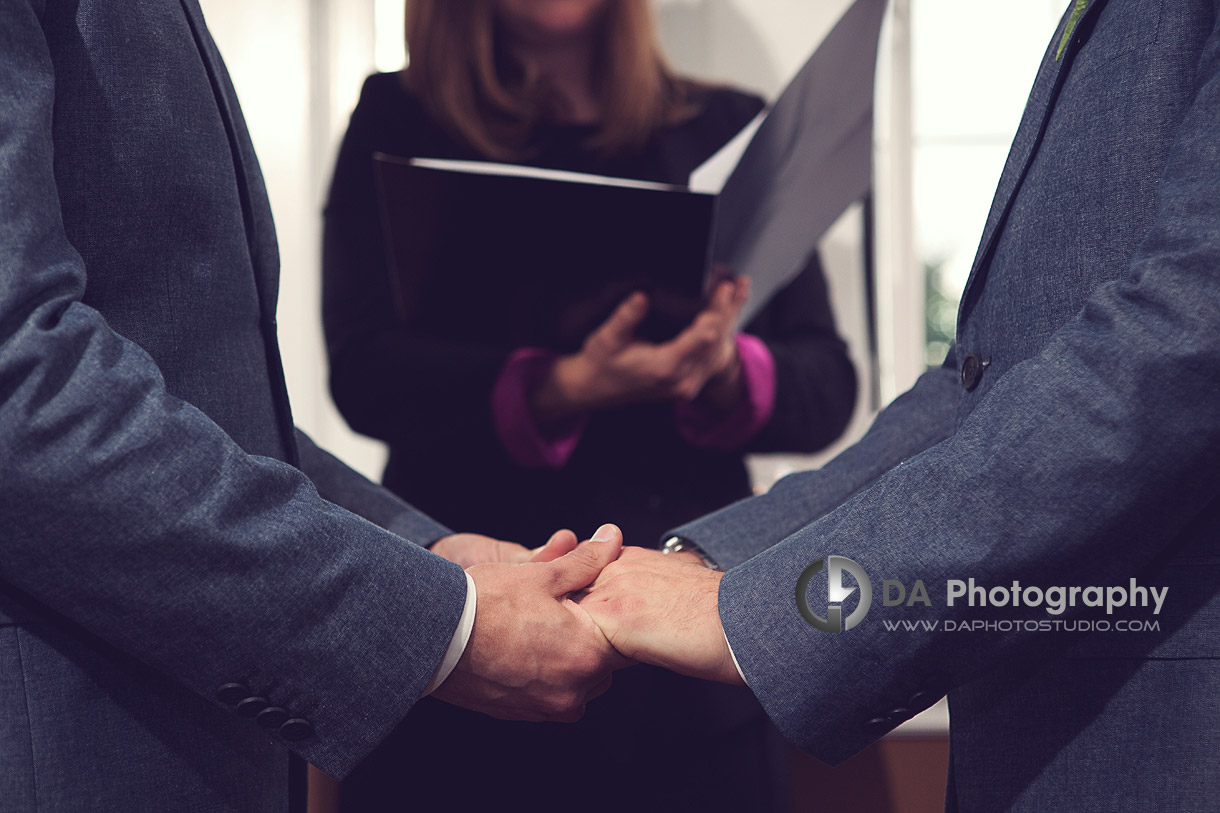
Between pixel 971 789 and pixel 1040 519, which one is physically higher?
pixel 1040 519

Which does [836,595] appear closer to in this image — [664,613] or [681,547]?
[664,613]

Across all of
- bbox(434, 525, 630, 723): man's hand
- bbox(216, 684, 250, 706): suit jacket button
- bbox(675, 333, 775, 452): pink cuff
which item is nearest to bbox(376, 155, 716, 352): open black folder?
bbox(675, 333, 775, 452): pink cuff

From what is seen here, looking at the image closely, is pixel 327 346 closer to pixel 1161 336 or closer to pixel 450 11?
pixel 450 11

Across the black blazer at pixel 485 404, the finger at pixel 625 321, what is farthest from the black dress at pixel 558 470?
the finger at pixel 625 321

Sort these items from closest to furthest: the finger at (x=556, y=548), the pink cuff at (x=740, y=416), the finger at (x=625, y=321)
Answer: the finger at (x=556, y=548) → the finger at (x=625, y=321) → the pink cuff at (x=740, y=416)

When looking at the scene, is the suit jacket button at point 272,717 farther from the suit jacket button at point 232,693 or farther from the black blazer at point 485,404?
the black blazer at point 485,404

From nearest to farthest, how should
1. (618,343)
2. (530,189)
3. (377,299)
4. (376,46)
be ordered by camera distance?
1. (530,189)
2. (618,343)
3. (377,299)
4. (376,46)

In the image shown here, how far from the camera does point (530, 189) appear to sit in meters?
1.02

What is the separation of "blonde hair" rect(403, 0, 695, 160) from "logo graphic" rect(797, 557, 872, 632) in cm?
87

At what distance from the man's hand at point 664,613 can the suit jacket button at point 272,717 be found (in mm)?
285

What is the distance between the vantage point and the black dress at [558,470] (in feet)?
3.93

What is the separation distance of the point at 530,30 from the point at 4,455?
108 centimetres

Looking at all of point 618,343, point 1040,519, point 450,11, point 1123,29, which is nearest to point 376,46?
point 450,11

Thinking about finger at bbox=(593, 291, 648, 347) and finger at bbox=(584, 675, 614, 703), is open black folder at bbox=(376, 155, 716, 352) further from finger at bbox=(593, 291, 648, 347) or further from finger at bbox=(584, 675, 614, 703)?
finger at bbox=(584, 675, 614, 703)
